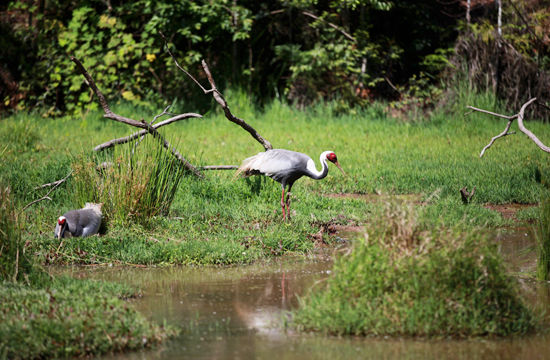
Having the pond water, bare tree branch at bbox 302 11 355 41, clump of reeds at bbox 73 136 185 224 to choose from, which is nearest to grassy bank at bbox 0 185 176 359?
the pond water

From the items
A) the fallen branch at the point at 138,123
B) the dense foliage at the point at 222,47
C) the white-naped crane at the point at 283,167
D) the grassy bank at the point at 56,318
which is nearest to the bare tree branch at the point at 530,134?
the white-naped crane at the point at 283,167

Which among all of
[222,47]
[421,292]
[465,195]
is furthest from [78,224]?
[222,47]

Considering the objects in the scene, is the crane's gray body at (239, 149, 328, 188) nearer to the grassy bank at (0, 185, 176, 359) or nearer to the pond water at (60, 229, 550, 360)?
the pond water at (60, 229, 550, 360)

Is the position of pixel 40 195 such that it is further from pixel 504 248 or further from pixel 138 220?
pixel 504 248

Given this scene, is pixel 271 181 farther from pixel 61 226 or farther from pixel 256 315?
pixel 256 315

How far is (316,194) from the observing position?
422 inches

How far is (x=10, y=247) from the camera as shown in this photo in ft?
20.8

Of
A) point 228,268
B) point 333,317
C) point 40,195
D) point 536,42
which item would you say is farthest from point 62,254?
point 536,42

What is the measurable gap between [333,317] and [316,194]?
5.21 metres

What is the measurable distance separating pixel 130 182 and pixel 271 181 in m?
2.61

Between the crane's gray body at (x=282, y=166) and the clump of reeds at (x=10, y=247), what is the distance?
3.85 metres

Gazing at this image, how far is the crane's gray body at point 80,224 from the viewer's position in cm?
810

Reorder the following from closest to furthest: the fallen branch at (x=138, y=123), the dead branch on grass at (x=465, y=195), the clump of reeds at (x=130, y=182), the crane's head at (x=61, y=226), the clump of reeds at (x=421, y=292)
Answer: the clump of reeds at (x=421, y=292) → the crane's head at (x=61, y=226) → the clump of reeds at (x=130, y=182) → the fallen branch at (x=138, y=123) → the dead branch on grass at (x=465, y=195)

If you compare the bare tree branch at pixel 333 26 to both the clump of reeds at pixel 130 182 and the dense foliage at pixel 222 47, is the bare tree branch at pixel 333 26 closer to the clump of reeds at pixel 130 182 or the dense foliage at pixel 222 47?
the dense foliage at pixel 222 47
